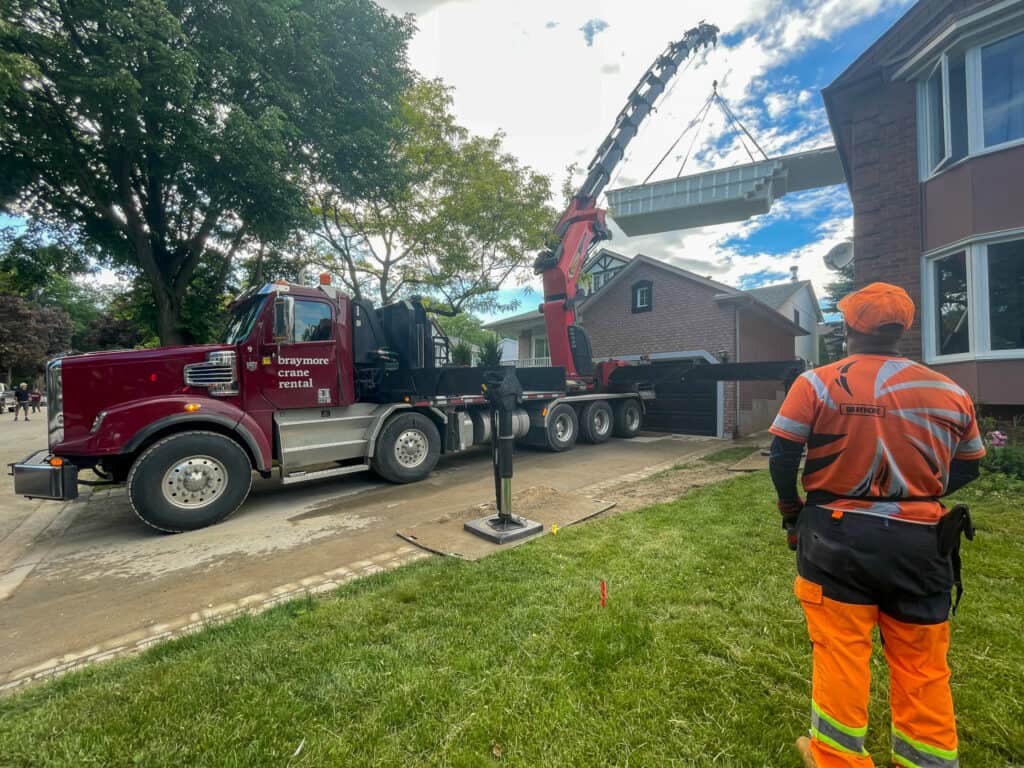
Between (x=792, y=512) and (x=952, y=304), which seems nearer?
(x=792, y=512)

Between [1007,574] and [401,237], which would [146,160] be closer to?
[401,237]

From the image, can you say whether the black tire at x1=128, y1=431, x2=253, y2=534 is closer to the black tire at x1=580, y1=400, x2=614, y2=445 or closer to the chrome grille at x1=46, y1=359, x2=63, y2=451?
the chrome grille at x1=46, y1=359, x2=63, y2=451

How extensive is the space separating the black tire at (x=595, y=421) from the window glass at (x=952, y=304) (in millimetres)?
6084

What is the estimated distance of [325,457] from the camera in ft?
21.2

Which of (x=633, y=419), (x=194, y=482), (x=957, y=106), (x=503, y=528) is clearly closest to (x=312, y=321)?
(x=194, y=482)

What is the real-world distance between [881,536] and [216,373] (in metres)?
6.42

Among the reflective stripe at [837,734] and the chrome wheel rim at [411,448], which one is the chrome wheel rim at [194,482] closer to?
the chrome wheel rim at [411,448]

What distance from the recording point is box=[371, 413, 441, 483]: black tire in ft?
22.8

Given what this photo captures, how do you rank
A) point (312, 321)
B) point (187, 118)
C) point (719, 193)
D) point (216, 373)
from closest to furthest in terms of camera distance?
point (216, 373) < point (312, 321) < point (187, 118) < point (719, 193)

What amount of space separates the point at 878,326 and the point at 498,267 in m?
14.9

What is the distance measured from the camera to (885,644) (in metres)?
1.59

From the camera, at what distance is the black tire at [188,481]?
4883 millimetres

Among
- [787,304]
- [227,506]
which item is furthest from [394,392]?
[787,304]

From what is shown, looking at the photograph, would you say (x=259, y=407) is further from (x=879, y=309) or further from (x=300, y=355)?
(x=879, y=309)
